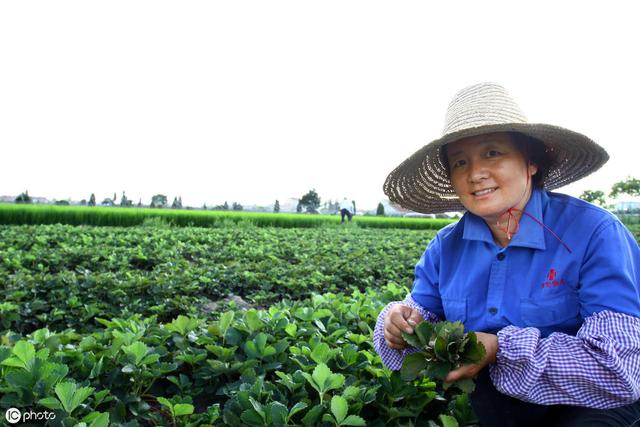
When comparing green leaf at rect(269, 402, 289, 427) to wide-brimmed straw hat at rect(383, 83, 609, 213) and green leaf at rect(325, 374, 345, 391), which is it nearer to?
green leaf at rect(325, 374, 345, 391)

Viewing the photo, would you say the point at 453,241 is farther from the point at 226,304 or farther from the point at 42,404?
the point at 226,304

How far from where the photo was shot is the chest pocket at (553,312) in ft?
4.37

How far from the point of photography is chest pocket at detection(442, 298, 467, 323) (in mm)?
1488

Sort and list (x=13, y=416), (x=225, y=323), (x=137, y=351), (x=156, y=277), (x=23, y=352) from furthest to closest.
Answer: (x=156, y=277) → (x=225, y=323) → (x=137, y=351) → (x=23, y=352) → (x=13, y=416)

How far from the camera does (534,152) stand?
1.57m

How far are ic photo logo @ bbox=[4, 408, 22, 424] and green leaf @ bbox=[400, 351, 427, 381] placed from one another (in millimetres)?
991

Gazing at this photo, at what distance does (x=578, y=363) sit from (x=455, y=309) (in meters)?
0.40

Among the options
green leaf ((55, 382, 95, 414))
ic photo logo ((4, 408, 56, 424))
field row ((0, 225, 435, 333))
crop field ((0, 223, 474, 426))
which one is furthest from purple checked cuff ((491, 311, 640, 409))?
field row ((0, 225, 435, 333))

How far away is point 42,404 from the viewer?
1.21m

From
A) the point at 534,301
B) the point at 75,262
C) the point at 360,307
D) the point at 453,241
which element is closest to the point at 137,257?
the point at 75,262

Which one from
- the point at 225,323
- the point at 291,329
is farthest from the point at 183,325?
the point at 291,329

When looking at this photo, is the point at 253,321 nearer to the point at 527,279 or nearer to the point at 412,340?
the point at 412,340

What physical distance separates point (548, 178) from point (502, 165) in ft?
1.28

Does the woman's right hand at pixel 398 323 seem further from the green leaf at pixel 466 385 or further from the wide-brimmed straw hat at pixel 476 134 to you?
the wide-brimmed straw hat at pixel 476 134
